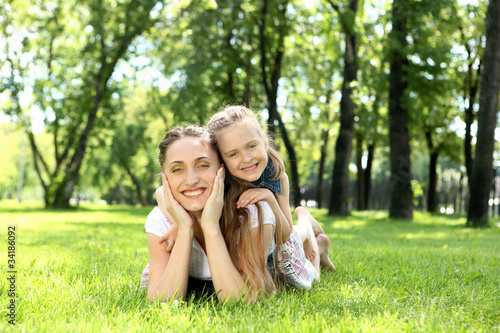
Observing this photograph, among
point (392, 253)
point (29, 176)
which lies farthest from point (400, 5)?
point (29, 176)

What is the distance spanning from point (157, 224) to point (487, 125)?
10381mm

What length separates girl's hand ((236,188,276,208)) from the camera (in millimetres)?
3221

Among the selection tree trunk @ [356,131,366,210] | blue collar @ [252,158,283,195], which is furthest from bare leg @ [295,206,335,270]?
tree trunk @ [356,131,366,210]

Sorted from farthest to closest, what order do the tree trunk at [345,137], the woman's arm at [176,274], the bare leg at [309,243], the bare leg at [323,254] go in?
the tree trunk at [345,137] → the bare leg at [323,254] → the bare leg at [309,243] → the woman's arm at [176,274]

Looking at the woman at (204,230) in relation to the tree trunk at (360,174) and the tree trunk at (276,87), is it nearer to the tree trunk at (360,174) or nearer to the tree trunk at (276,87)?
the tree trunk at (276,87)

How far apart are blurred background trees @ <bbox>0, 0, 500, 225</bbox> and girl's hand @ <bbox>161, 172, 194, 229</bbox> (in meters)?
10.5

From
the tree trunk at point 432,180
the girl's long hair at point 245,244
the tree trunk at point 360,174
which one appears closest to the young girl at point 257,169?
the girl's long hair at point 245,244

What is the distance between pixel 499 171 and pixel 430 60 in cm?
699

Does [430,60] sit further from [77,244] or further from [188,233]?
[188,233]

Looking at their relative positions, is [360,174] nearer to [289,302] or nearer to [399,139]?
[399,139]

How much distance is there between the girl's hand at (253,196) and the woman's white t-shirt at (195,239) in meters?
0.05

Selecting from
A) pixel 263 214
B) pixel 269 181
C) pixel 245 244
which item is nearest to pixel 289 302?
pixel 245 244

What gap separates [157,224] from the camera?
133 inches

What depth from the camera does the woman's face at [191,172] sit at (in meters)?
3.22
